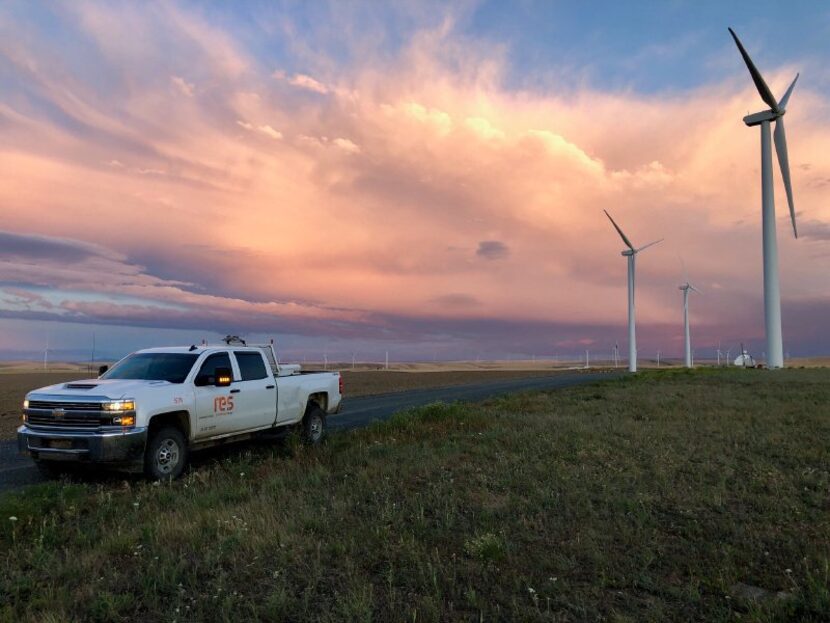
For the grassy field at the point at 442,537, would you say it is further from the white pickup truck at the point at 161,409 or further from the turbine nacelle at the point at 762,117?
the turbine nacelle at the point at 762,117

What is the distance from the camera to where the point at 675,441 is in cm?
1197

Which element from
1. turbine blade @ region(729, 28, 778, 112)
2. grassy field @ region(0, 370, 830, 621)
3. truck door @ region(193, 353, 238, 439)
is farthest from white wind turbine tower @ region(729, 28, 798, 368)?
truck door @ region(193, 353, 238, 439)

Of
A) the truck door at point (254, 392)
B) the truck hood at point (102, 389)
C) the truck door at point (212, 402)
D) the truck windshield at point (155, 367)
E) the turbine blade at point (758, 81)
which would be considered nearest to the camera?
the truck hood at point (102, 389)

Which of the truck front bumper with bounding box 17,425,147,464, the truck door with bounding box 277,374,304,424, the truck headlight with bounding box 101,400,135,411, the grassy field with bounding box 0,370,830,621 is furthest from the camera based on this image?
the truck door with bounding box 277,374,304,424

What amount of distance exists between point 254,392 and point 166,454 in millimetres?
2423

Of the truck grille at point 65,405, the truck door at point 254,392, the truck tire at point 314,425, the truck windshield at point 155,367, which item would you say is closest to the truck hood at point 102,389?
the truck grille at point 65,405

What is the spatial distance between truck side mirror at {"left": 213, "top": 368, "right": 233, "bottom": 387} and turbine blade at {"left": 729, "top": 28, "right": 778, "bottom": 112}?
43315mm

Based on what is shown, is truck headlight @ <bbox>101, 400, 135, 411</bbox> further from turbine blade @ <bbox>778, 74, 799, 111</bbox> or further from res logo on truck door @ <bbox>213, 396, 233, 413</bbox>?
turbine blade @ <bbox>778, 74, 799, 111</bbox>

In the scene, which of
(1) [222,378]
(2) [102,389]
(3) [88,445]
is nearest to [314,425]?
(1) [222,378]

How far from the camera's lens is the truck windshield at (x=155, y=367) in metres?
10.8

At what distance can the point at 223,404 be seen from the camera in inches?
436

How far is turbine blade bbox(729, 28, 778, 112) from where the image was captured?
4097cm

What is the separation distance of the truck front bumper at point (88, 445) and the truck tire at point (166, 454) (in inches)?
8.2

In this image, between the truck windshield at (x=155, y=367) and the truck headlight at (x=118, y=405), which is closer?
the truck headlight at (x=118, y=405)
